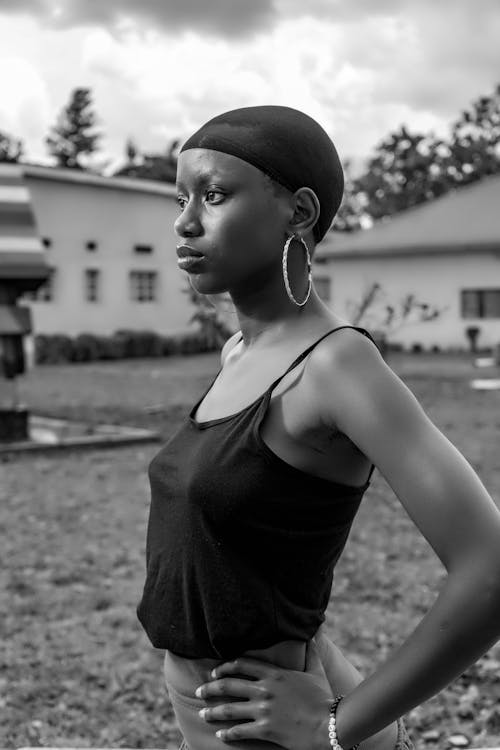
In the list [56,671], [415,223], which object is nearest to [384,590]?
[56,671]

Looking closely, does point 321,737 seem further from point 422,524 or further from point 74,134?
point 74,134

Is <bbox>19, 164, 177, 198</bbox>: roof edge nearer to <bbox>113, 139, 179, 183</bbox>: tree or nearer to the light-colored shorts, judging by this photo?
<bbox>113, 139, 179, 183</bbox>: tree

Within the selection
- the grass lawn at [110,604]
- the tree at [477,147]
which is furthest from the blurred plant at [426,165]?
the grass lawn at [110,604]

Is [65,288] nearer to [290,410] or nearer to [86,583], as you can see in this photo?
[86,583]

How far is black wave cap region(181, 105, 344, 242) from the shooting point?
1584 mm

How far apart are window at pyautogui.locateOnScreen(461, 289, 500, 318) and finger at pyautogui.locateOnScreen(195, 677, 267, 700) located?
30.5 m

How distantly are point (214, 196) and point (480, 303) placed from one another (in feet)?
100

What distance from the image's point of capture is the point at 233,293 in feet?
5.58

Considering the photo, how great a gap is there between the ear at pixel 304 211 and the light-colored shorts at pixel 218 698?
683mm

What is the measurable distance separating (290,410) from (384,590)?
5.09 metres

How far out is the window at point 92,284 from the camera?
104ft

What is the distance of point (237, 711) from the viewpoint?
4.99ft

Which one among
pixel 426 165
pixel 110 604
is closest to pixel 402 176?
pixel 426 165

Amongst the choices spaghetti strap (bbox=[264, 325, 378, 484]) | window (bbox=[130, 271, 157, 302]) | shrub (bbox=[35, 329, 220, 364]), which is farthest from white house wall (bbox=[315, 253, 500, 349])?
spaghetti strap (bbox=[264, 325, 378, 484])
